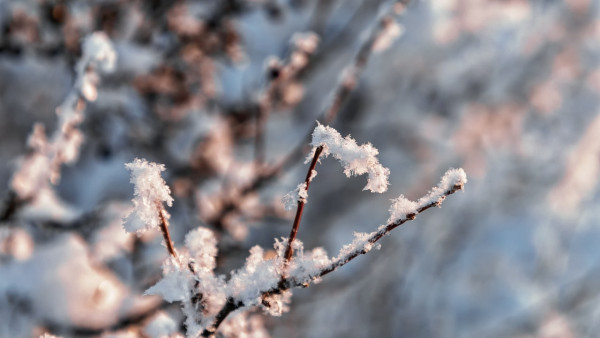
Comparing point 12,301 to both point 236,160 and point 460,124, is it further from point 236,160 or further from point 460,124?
point 460,124

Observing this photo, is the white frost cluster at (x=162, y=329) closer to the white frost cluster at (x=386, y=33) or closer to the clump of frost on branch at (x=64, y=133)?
the clump of frost on branch at (x=64, y=133)

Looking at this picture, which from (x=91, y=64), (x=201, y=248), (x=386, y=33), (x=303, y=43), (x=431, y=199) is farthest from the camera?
(x=303, y=43)

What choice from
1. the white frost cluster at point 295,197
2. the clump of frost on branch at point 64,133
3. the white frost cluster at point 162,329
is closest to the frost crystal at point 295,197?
the white frost cluster at point 295,197

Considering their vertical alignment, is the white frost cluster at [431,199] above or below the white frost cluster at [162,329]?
below

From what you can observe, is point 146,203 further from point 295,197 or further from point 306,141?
point 306,141

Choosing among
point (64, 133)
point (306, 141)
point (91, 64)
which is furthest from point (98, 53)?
point (306, 141)

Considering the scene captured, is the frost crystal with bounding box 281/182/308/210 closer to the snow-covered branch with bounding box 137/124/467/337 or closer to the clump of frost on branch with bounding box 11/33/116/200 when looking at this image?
the snow-covered branch with bounding box 137/124/467/337
